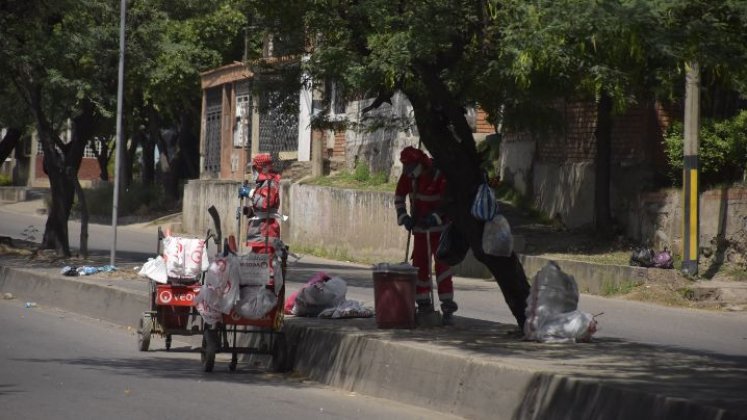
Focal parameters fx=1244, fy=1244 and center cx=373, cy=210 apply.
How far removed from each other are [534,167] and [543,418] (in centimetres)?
2036

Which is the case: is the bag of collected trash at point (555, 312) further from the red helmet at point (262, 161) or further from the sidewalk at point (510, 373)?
the red helmet at point (262, 161)

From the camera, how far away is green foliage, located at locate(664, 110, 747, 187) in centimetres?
2170

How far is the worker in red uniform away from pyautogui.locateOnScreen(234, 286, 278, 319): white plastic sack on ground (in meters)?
1.71

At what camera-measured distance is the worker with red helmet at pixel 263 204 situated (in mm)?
15602

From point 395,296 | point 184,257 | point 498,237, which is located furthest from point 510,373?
point 184,257

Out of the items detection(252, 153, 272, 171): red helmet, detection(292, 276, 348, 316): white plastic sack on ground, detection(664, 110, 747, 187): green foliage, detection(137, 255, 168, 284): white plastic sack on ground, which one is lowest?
detection(292, 276, 348, 316): white plastic sack on ground

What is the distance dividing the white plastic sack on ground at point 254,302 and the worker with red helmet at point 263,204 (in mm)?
3771

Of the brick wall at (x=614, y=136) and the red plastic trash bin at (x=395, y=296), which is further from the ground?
the brick wall at (x=614, y=136)

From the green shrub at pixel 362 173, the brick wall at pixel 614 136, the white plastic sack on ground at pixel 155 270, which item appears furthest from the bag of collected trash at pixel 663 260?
the green shrub at pixel 362 173

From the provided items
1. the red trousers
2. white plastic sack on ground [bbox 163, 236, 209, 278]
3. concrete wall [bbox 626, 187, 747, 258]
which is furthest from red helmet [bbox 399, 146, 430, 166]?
concrete wall [bbox 626, 187, 747, 258]

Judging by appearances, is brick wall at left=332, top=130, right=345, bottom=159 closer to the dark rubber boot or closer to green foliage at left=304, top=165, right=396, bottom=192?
green foliage at left=304, top=165, right=396, bottom=192

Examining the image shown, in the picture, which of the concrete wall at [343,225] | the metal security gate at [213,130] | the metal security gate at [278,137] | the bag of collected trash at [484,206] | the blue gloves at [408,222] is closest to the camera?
the bag of collected trash at [484,206]

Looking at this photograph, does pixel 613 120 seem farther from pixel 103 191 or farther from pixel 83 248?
pixel 103 191

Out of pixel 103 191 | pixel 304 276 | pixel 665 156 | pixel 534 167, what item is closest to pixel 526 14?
pixel 304 276
